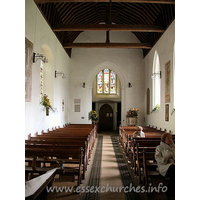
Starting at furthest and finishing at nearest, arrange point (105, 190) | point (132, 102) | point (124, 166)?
point (132, 102) < point (124, 166) < point (105, 190)

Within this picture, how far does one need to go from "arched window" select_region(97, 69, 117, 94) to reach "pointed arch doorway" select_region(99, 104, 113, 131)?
151 centimetres

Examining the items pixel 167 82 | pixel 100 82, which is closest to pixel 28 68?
pixel 167 82

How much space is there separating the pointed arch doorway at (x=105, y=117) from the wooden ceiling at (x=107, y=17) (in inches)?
250

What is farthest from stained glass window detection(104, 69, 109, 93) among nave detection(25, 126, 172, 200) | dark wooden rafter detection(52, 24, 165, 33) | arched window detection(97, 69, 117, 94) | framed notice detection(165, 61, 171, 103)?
nave detection(25, 126, 172, 200)

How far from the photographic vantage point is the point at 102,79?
1664 centimetres

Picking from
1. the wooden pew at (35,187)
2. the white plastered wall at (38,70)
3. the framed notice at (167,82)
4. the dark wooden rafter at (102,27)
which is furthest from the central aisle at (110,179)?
the dark wooden rafter at (102,27)

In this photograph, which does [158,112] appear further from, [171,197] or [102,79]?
[102,79]

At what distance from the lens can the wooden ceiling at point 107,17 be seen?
27.0 feet

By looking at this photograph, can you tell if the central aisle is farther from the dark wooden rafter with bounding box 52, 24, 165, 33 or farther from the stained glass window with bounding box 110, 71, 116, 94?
the stained glass window with bounding box 110, 71, 116, 94

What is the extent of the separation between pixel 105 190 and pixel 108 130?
1403 cm

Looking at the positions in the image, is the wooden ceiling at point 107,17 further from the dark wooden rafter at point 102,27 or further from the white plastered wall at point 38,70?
the white plastered wall at point 38,70

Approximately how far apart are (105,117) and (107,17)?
390 inches

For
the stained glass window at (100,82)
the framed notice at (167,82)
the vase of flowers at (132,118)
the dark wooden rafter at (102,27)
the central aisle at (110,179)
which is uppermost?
the dark wooden rafter at (102,27)
